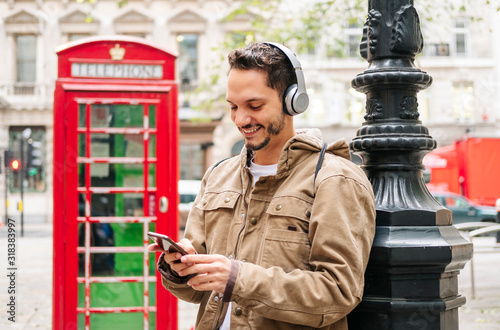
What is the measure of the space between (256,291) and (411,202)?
803 millimetres

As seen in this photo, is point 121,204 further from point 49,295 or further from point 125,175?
point 49,295

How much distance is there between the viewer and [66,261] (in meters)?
4.63

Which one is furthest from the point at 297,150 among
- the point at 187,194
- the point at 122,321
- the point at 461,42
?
the point at 461,42

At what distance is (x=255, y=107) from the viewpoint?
5.75ft

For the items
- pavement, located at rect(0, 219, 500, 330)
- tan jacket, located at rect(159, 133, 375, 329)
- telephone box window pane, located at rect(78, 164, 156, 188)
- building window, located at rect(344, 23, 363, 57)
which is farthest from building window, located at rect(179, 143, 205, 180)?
tan jacket, located at rect(159, 133, 375, 329)

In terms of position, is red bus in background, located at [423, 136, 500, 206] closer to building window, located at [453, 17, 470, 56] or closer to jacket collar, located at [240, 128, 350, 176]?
building window, located at [453, 17, 470, 56]

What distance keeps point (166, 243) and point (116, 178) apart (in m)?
3.34

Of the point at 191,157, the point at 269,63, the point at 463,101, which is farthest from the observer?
the point at 463,101

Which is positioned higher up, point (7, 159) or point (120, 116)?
point (120, 116)

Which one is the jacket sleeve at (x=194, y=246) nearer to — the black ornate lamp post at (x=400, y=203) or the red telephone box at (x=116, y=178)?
the black ornate lamp post at (x=400, y=203)

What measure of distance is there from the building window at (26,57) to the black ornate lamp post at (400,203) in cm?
2338

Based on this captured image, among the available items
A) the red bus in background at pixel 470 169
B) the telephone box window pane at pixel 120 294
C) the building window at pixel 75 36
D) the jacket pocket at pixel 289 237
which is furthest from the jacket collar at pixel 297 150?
the building window at pixel 75 36

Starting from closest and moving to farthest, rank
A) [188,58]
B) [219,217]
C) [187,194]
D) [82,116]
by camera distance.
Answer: [219,217] → [82,116] → [187,194] → [188,58]

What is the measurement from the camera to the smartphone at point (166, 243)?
1.55 m
